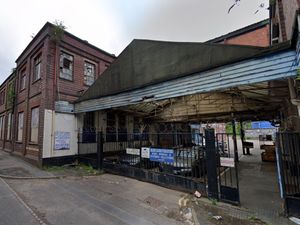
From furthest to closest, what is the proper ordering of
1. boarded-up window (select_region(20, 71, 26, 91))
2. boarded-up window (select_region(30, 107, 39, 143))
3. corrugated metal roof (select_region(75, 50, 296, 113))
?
1. boarded-up window (select_region(20, 71, 26, 91))
2. boarded-up window (select_region(30, 107, 39, 143))
3. corrugated metal roof (select_region(75, 50, 296, 113))

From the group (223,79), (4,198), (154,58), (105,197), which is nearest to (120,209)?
(105,197)

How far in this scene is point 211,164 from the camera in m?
5.24

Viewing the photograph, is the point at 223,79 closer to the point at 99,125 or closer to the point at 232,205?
the point at 232,205

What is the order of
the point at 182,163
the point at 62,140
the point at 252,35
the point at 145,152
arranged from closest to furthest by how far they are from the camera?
the point at 182,163
the point at 145,152
the point at 62,140
the point at 252,35

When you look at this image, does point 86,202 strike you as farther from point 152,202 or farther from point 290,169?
point 290,169

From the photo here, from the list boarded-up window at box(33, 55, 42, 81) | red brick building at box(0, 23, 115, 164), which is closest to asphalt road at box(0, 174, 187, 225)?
red brick building at box(0, 23, 115, 164)

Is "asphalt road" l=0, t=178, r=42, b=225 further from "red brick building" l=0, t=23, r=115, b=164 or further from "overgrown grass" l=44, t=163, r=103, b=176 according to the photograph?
"red brick building" l=0, t=23, r=115, b=164

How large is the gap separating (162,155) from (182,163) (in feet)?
2.54

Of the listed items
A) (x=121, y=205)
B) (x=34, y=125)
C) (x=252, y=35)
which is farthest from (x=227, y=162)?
(x=252, y=35)

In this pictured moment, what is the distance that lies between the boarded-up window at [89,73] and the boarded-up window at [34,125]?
11.5 feet

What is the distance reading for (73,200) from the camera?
532cm

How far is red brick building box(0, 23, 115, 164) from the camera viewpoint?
9.72 meters

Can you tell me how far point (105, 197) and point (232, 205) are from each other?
3693 mm

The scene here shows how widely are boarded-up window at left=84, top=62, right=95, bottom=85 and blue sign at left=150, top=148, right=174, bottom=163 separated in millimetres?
7660
